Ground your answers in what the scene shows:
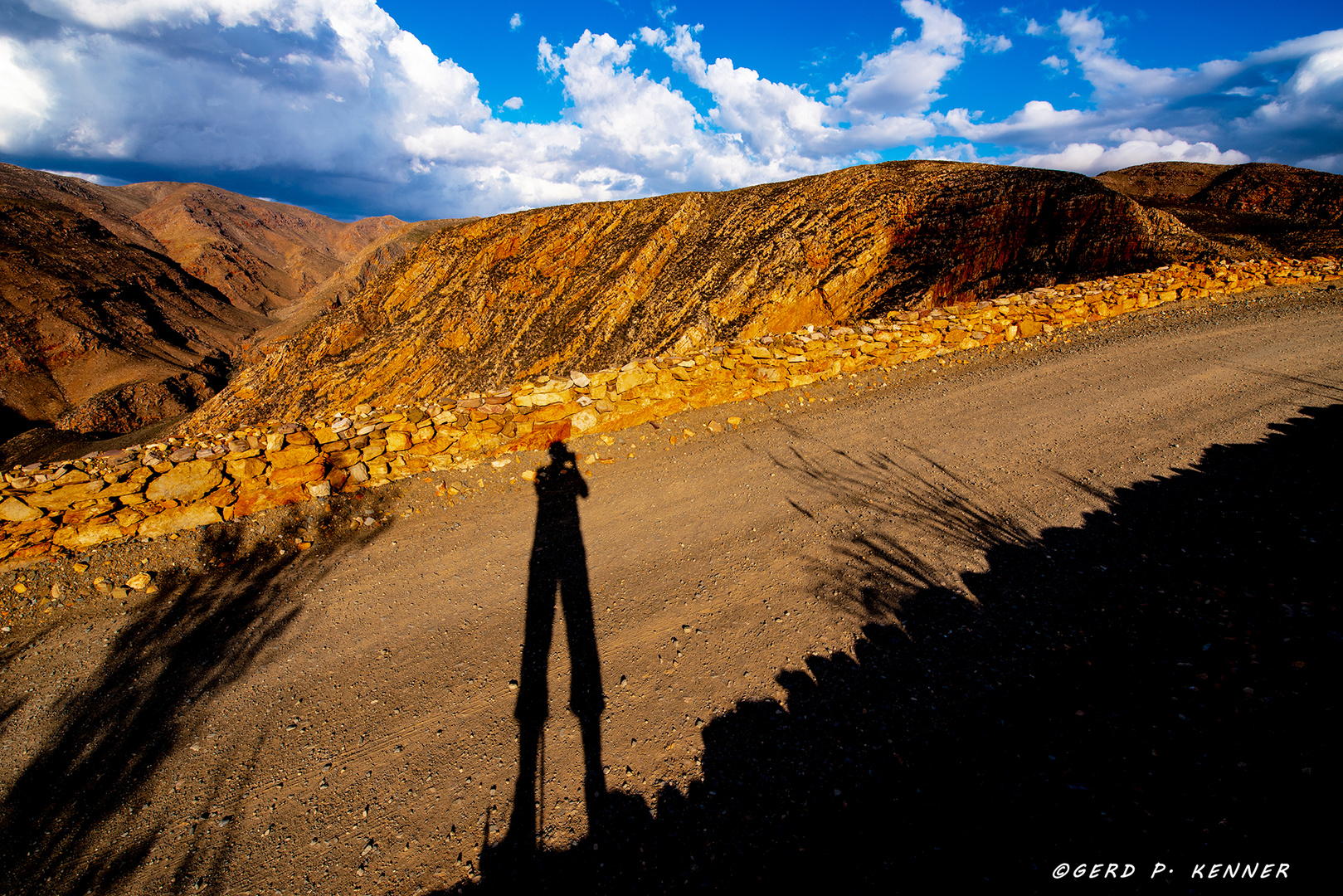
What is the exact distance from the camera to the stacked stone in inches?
187

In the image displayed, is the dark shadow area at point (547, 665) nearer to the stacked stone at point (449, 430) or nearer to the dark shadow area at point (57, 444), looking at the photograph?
the stacked stone at point (449, 430)

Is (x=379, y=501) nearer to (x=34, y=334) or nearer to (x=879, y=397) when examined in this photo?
(x=879, y=397)

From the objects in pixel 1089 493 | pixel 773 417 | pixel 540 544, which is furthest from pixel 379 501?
pixel 1089 493

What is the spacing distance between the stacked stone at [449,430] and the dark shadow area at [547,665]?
1.39 meters

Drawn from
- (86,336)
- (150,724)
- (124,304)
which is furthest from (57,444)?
(124,304)

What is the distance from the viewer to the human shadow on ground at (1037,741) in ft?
6.33

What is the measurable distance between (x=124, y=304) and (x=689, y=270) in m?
66.5

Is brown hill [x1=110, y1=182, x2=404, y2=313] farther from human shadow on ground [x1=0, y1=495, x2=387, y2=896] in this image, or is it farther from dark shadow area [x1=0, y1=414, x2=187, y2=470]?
human shadow on ground [x1=0, y1=495, x2=387, y2=896]

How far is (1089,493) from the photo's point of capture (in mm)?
4656

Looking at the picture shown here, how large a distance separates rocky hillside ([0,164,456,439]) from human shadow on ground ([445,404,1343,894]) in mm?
33730

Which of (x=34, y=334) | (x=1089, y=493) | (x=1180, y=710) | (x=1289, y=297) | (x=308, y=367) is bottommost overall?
(x=1180, y=710)

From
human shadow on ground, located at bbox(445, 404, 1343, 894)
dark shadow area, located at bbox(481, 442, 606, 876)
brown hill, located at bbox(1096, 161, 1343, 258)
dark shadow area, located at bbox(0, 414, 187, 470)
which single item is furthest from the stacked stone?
dark shadow area, located at bbox(0, 414, 187, 470)

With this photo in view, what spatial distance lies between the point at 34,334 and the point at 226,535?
199ft

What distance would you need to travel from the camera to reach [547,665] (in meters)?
3.44
